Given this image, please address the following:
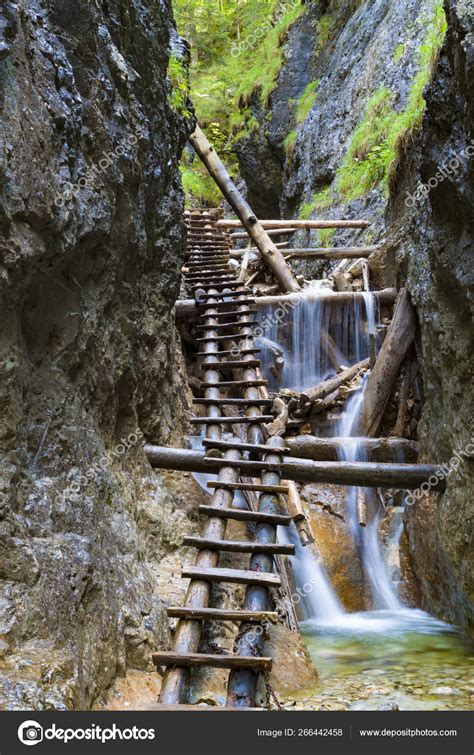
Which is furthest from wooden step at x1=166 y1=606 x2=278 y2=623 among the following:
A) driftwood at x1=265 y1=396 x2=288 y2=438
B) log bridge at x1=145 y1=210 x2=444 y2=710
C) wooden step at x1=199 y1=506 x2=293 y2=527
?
driftwood at x1=265 y1=396 x2=288 y2=438

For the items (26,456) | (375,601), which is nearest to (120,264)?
(26,456)

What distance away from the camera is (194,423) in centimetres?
684

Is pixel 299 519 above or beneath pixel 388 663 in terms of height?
above

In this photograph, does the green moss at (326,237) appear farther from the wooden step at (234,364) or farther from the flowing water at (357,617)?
the wooden step at (234,364)

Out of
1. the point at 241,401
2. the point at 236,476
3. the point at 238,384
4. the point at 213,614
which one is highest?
the point at 238,384

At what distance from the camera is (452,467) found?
559cm

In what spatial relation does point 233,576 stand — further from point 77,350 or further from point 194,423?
point 194,423

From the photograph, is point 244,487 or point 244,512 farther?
point 244,487

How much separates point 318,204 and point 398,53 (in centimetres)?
349

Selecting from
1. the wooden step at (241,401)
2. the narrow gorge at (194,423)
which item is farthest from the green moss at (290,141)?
the wooden step at (241,401)

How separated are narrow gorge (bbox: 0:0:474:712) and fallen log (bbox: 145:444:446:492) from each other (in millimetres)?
24

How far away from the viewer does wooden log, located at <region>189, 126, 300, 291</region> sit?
35.8ft

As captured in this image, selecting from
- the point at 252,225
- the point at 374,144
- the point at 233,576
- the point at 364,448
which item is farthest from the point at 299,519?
the point at 374,144
